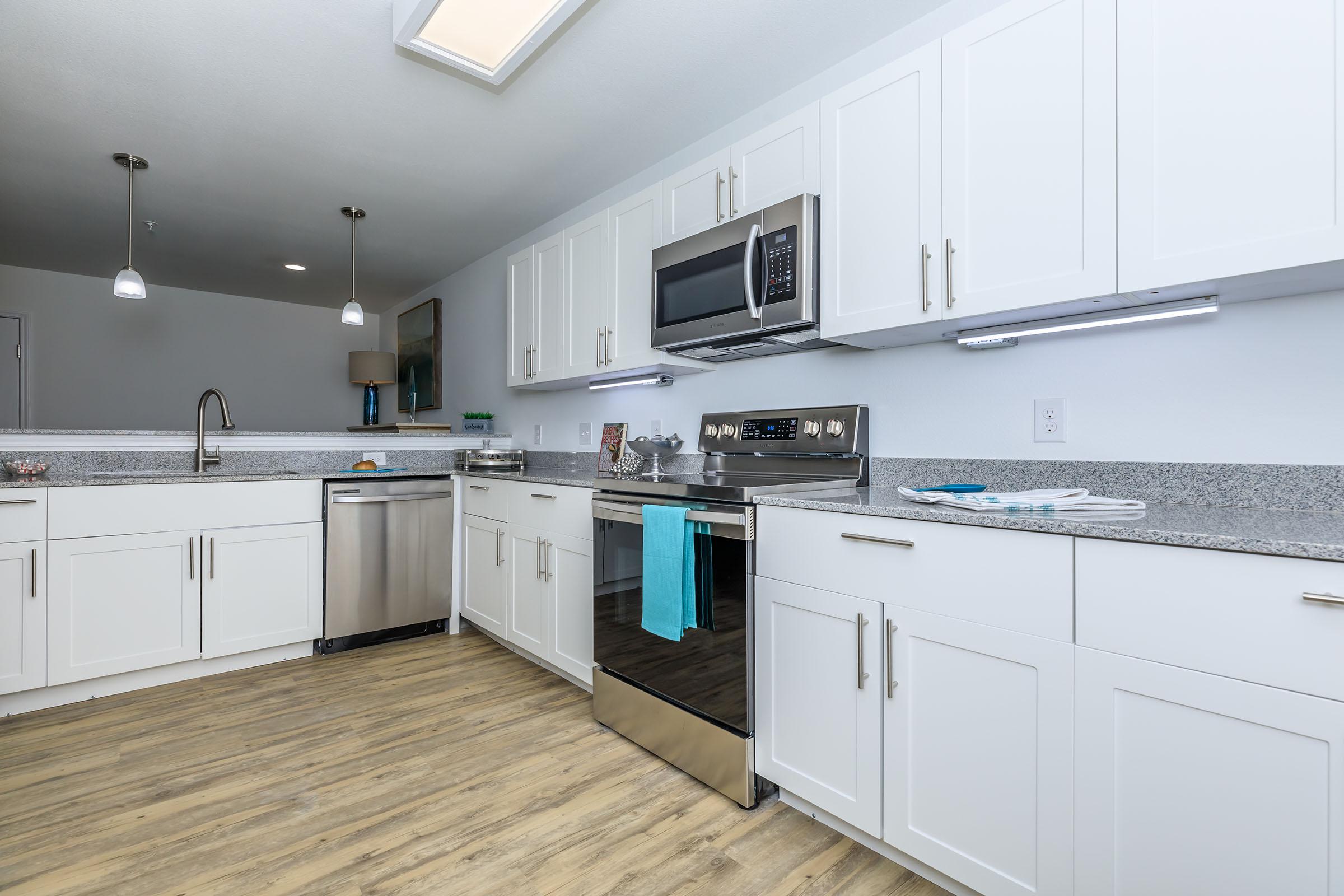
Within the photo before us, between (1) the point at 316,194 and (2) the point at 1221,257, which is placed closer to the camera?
(2) the point at 1221,257

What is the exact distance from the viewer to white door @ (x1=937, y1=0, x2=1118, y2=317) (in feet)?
4.59

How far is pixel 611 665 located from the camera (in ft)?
7.45

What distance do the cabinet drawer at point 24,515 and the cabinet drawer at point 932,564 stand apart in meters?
2.77

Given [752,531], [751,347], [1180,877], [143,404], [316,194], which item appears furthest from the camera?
[143,404]

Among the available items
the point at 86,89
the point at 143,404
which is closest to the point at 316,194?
the point at 86,89

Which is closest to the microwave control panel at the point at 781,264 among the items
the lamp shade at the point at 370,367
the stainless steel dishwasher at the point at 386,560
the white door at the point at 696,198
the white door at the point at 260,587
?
the white door at the point at 696,198

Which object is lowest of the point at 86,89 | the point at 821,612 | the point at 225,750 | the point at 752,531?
the point at 225,750

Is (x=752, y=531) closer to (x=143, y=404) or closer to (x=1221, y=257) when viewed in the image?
(x=1221, y=257)

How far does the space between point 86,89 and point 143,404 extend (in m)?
3.84

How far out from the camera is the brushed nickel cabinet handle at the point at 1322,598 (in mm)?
910

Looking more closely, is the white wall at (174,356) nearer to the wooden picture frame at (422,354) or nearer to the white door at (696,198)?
the wooden picture frame at (422,354)

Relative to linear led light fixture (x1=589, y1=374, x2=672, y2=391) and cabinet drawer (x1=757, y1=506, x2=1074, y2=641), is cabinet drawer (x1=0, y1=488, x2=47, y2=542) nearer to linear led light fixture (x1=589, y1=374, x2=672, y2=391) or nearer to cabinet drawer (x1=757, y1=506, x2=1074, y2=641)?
linear led light fixture (x1=589, y1=374, x2=672, y2=391)

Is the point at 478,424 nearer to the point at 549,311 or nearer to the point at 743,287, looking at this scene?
the point at 549,311

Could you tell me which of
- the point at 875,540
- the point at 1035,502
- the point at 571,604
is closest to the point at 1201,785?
the point at 1035,502
